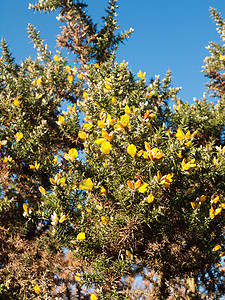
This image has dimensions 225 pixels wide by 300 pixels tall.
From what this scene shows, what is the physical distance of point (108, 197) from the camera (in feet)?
8.00

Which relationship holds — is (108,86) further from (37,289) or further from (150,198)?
(37,289)

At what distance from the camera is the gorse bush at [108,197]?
2.21m

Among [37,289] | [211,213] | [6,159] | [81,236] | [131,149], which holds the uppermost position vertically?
[6,159]

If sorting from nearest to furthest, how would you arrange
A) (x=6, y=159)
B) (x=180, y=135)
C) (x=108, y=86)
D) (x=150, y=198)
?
(x=150, y=198), (x=180, y=135), (x=6, y=159), (x=108, y=86)

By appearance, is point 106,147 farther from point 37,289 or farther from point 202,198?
point 37,289

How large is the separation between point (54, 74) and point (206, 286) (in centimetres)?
391

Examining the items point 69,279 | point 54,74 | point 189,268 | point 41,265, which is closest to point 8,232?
point 41,265

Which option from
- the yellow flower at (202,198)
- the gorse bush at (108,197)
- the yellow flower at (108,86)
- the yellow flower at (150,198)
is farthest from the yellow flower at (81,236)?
the yellow flower at (108,86)

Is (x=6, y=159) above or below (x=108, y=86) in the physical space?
below

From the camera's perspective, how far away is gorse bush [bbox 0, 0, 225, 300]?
2215mm

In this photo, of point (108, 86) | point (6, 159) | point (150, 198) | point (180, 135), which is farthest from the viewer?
point (108, 86)

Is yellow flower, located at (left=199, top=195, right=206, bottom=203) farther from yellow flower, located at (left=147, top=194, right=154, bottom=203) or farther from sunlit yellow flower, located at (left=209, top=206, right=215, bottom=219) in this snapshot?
yellow flower, located at (left=147, top=194, right=154, bottom=203)

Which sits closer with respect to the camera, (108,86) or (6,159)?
(6,159)

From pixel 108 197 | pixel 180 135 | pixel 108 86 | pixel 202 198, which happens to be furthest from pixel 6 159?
pixel 202 198
